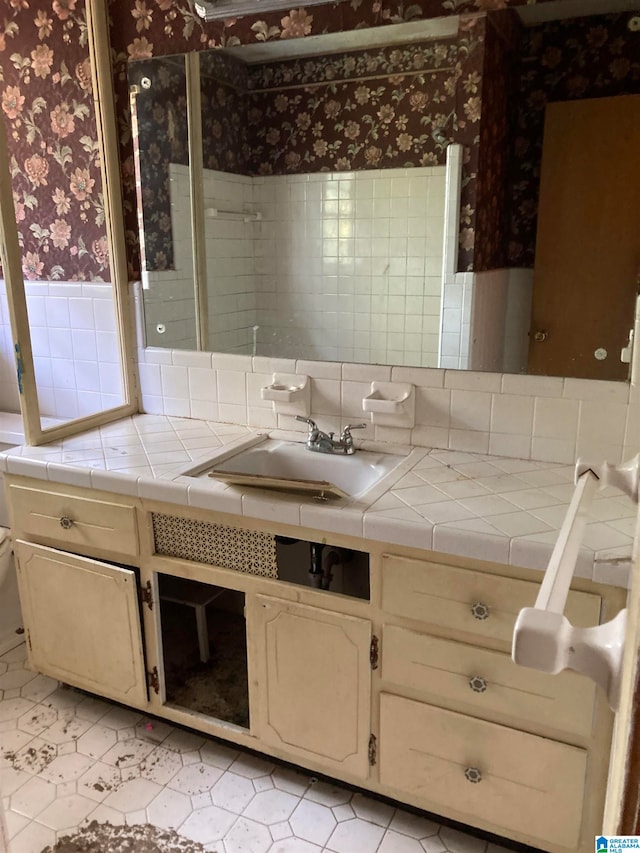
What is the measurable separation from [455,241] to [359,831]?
5.09 feet

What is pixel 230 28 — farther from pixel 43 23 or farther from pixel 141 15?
pixel 43 23

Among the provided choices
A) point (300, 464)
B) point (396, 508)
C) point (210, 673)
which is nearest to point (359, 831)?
point (210, 673)

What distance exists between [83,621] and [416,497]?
108cm

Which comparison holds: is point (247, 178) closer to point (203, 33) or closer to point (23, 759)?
point (203, 33)

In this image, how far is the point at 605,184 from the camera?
1654 millimetres

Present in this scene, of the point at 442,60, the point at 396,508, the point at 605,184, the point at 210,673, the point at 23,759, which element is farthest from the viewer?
the point at 210,673

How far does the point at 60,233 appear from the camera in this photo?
238cm

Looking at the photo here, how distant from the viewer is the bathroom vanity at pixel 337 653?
1.43 m

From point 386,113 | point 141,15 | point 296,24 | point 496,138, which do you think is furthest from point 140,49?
point 496,138

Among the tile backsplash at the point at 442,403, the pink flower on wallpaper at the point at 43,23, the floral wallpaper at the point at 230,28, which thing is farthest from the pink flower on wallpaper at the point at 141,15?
the tile backsplash at the point at 442,403

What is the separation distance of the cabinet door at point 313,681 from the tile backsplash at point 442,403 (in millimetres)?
613

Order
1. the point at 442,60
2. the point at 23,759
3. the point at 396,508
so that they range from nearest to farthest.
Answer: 1. the point at 396,508
2. the point at 442,60
3. the point at 23,759

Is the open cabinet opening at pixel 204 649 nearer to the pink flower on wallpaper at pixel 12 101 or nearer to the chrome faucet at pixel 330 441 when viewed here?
the chrome faucet at pixel 330 441

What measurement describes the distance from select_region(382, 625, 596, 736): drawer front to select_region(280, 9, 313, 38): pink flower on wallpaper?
1600 mm
